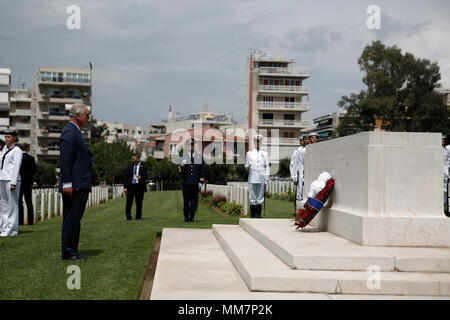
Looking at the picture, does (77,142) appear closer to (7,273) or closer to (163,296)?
(7,273)

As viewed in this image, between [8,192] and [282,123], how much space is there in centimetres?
7182

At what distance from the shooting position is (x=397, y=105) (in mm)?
46469

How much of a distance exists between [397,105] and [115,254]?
43140 mm

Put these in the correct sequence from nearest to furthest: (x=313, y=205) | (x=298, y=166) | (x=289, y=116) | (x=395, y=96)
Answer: (x=313, y=205)
(x=298, y=166)
(x=395, y=96)
(x=289, y=116)

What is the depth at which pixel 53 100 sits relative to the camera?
8256 cm

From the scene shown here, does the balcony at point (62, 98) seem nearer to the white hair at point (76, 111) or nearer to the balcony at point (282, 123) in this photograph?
the balcony at point (282, 123)

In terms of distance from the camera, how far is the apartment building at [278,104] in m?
79.8

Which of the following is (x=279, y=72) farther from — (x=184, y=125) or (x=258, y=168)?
(x=258, y=168)

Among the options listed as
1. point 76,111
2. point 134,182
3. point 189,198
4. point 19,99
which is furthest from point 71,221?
point 19,99

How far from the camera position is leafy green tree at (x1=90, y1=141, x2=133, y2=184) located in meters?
57.2

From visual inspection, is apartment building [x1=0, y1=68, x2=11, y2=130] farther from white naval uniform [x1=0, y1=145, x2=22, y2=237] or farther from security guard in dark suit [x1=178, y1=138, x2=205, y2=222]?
white naval uniform [x1=0, y1=145, x2=22, y2=237]
